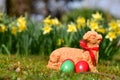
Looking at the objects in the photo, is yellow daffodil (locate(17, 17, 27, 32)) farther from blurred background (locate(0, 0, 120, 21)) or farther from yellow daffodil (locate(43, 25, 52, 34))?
blurred background (locate(0, 0, 120, 21))

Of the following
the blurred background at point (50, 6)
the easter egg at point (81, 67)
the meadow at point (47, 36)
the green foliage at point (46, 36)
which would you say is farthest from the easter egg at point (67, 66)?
the blurred background at point (50, 6)

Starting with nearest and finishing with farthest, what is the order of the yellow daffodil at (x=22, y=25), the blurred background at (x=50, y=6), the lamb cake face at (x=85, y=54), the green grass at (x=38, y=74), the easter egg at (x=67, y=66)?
the green grass at (x=38, y=74) < the easter egg at (x=67, y=66) < the lamb cake face at (x=85, y=54) < the yellow daffodil at (x=22, y=25) < the blurred background at (x=50, y=6)

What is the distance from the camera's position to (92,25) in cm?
833

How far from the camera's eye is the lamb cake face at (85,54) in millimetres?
6000

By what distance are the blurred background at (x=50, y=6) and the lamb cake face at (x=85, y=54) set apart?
1386cm

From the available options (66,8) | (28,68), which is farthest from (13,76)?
(66,8)

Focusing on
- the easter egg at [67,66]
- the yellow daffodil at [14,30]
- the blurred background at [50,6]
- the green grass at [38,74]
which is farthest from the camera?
the blurred background at [50,6]

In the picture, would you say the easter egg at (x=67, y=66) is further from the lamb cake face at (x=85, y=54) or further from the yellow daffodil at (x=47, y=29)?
the yellow daffodil at (x=47, y=29)

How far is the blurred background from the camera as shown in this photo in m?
20.4

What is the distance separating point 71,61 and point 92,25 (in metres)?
2.43

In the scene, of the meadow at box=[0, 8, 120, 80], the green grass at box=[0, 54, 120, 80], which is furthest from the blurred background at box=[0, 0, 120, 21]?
the green grass at box=[0, 54, 120, 80]

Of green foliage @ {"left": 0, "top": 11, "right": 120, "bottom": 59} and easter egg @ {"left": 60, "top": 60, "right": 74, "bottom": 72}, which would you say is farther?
green foliage @ {"left": 0, "top": 11, "right": 120, "bottom": 59}

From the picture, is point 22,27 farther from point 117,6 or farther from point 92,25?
point 117,6

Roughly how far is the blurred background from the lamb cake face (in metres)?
13.9
